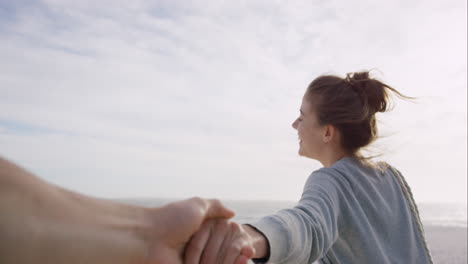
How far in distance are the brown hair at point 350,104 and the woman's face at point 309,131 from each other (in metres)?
0.04

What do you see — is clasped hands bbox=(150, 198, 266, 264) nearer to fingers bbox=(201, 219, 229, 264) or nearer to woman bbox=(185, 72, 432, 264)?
fingers bbox=(201, 219, 229, 264)

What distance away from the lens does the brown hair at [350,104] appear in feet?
9.05

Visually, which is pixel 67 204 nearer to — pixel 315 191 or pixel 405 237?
pixel 315 191

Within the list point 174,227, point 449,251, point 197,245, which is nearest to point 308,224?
point 197,245

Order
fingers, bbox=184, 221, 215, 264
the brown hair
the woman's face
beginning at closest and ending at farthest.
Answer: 1. fingers, bbox=184, 221, 215, 264
2. the brown hair
3. the woman's face

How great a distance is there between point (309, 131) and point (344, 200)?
72 centimetres

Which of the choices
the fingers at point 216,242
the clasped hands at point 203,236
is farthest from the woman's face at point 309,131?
the fingers at point 216,242

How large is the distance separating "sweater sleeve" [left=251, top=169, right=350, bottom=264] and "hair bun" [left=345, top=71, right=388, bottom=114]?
721 millimetres

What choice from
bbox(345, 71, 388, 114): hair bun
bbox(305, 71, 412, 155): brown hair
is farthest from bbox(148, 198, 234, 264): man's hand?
bbox(345, 71, 388, 114): hair bun

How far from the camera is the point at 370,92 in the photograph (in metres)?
2.83

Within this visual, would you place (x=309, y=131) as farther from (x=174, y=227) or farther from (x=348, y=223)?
(x=174, y=227)

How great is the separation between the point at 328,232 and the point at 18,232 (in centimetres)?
148

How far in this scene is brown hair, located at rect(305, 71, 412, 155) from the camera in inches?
109

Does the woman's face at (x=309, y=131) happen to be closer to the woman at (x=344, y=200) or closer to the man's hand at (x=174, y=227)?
the woman at (x=344, y=200)
